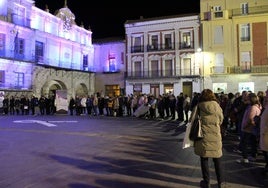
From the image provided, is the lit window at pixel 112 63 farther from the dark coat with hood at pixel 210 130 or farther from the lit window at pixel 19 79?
the dark coat with hood at pixel 210 130

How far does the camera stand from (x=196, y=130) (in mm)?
5805

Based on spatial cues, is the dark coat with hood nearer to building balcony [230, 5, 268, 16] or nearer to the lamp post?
the lamp post

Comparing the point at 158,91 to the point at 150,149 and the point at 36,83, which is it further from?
the point at 150,149

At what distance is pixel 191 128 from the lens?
591 cm

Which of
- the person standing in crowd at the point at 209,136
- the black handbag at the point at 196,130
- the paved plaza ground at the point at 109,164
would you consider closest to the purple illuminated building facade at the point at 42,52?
the paved plaza ground at the point at 109,164

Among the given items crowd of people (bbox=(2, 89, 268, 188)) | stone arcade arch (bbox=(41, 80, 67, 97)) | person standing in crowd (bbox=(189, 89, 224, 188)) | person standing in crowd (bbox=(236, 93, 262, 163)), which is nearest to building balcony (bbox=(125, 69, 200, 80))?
stone arcade arch (bbox=(41, 80, 67, 97))

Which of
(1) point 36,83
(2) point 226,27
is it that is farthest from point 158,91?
(1) point 36,83

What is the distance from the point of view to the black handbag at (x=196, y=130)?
5.77 m

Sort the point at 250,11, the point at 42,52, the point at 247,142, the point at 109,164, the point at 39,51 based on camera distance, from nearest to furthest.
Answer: the point at 109,164
the point at 247,142
the point at 250,11
the point at 39,51
the point at 42,52

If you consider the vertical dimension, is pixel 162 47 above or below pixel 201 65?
above

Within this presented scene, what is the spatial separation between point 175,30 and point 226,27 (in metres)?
6.73

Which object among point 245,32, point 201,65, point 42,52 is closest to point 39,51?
point 42,52

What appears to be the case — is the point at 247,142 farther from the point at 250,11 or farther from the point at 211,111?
the point at 250,11

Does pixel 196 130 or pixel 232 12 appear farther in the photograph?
pixel 232 12
